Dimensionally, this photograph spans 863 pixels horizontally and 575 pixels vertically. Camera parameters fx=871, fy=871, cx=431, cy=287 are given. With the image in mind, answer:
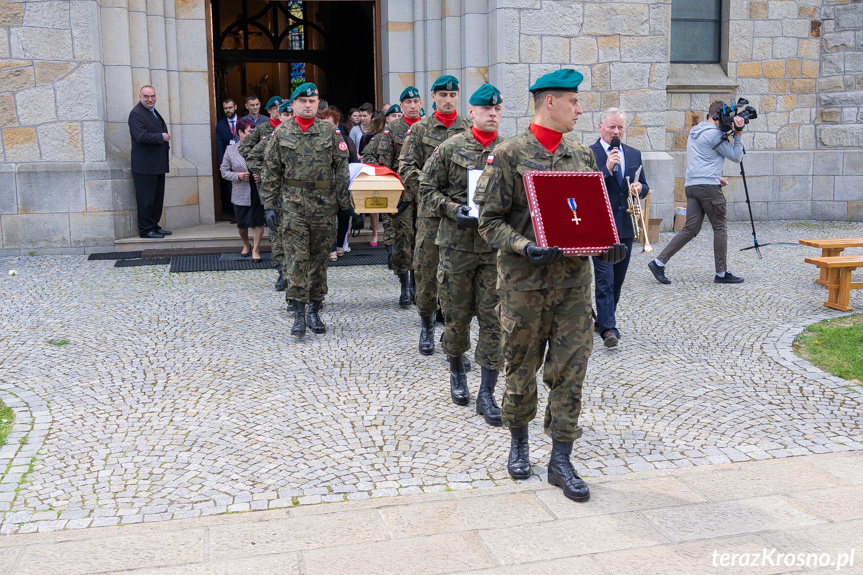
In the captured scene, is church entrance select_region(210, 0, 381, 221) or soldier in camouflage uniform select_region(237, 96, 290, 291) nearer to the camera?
soldier in camouflage uniform select_region(237, 96, 290, 291)

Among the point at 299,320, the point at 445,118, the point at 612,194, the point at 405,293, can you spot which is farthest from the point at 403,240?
the point at 612,194

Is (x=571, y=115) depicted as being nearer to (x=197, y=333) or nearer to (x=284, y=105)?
(x=197, y=333)

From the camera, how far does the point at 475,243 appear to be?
5.37 metres

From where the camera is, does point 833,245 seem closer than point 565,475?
No

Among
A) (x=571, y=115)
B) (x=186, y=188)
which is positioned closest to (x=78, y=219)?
(x=186, y=188)

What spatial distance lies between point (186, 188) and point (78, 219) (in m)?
1.68

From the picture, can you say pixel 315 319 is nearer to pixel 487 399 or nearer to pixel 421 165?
pixel 421 165

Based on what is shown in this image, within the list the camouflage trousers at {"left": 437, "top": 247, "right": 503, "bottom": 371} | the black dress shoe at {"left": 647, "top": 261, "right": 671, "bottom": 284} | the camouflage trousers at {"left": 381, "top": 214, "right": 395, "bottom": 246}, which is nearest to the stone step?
the camouflage trousers at {"left": 381, "top": 214, "right": 395, "bottom": 246}

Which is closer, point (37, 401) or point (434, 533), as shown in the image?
point (434, 533)

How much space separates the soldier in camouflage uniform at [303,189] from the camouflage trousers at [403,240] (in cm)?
93

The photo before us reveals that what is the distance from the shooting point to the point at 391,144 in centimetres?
842

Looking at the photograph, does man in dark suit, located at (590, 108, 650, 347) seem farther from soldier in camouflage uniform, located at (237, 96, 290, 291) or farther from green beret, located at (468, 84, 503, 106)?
soldier in camouflage uniform, located at (237, 96, 290, 291)

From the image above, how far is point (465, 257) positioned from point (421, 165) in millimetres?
1507

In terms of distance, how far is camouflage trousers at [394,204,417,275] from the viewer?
822 centimetres
